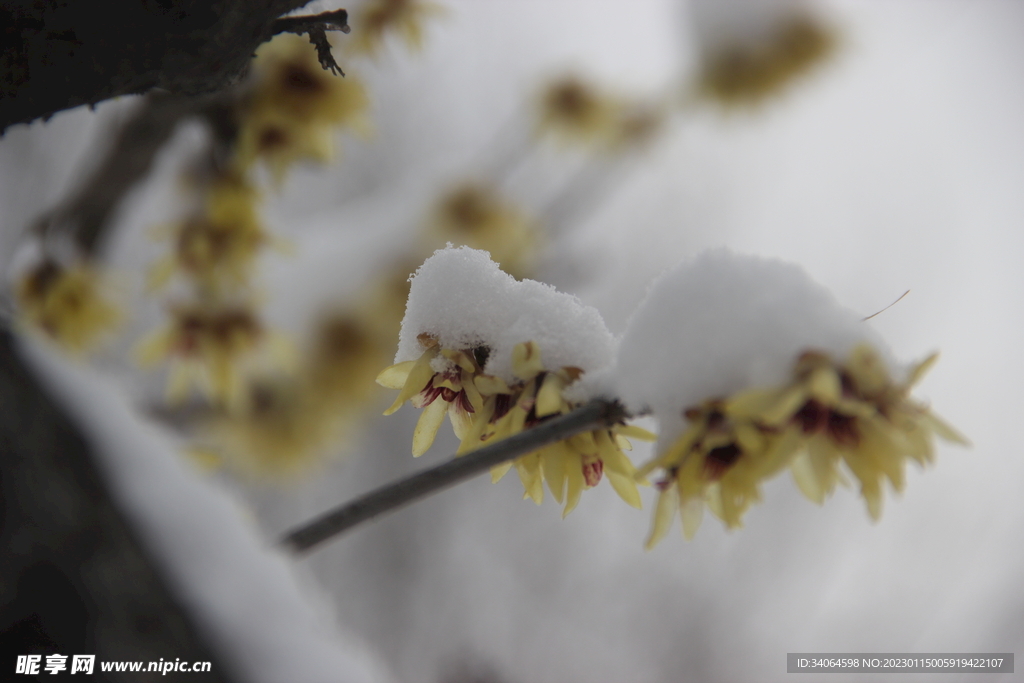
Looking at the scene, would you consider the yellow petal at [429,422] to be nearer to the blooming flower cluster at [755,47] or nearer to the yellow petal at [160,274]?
the yellow petal at [160,274]

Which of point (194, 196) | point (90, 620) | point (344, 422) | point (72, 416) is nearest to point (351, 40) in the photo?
point (194, 196)

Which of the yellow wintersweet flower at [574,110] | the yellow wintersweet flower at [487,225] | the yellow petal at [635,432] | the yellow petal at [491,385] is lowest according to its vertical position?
the yellow petal at [635,432]

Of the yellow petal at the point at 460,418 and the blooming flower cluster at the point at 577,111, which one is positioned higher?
the blooming flower cluster at the point at 577,111

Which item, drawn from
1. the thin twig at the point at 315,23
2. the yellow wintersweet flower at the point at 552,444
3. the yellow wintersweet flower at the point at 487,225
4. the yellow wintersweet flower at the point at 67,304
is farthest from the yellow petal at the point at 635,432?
the yellow wintersweet flower at the point at 487,225

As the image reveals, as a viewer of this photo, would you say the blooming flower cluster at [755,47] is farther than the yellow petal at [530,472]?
Yes

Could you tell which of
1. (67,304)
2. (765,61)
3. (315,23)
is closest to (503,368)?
(315,23)

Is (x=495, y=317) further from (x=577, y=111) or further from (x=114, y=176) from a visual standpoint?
(x=577, y=111)
